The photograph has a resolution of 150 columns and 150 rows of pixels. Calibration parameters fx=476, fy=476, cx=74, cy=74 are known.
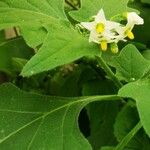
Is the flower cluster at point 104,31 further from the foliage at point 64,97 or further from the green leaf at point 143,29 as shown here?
the green leaf at point 143,29

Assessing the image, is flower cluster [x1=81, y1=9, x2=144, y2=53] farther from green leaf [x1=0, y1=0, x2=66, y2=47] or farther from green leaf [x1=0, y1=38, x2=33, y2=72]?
green leaf [x1=0, y1=38, x2=33, y2=72]

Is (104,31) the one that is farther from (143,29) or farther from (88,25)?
(143,29)

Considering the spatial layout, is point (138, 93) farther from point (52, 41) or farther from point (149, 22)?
point (149, 22)

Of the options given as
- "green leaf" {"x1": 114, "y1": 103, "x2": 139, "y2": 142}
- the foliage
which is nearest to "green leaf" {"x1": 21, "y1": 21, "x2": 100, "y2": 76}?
the foliage

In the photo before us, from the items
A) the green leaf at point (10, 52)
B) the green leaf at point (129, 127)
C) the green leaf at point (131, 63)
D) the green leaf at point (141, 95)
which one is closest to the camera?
the green leaf at point (141, 95)

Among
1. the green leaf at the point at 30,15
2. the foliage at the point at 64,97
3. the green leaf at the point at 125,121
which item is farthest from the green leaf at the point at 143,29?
the green leaf at the point at 30,15
